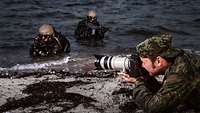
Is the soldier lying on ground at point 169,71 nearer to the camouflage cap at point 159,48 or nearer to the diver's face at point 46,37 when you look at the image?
the camouflage cap at point 159,48

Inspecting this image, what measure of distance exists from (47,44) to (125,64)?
29.8ft

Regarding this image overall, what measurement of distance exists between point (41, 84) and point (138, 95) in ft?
10.4

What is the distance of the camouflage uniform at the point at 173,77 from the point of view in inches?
173

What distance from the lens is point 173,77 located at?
4.39 meters

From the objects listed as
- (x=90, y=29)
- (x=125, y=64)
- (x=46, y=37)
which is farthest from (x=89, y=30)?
(x=125, y=64)

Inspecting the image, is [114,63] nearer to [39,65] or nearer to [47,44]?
[39,65]

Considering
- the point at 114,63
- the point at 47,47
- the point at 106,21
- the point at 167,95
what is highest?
the point at 114,63

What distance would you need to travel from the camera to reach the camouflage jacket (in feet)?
14.4

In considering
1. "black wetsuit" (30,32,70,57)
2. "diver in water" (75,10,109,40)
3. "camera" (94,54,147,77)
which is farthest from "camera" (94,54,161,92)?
"diver in water" (75,10,109,40)

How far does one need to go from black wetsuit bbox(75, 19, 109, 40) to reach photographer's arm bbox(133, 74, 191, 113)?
39.5ft

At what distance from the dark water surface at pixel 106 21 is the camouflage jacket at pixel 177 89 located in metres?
9.31

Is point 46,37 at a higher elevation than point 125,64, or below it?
below

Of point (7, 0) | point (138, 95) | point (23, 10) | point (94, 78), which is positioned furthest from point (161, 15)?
point (138, 95)

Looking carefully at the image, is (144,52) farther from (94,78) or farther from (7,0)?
(7,0)
